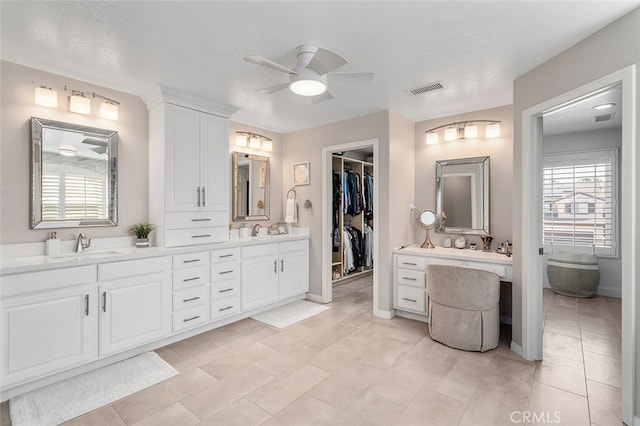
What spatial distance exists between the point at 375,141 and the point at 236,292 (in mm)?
2529

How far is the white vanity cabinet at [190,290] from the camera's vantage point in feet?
10.1

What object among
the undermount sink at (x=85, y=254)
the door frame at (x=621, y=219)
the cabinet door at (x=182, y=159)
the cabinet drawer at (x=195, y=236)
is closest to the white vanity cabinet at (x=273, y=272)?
the cabinet drawer at (x=195, y=236)

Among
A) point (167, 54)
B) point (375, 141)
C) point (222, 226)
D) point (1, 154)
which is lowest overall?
point (222, 226)

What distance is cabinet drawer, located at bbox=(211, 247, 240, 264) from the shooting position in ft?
11.2

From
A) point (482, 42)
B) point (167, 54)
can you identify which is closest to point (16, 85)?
point (167, 54)

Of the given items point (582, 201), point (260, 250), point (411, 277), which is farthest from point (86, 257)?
point (582, 201)

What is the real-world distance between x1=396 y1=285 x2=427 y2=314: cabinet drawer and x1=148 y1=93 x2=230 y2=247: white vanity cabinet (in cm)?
229

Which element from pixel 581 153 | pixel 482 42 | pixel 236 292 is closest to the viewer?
pixel 482 42

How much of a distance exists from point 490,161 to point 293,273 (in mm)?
2969

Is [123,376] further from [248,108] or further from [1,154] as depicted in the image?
[248,108]

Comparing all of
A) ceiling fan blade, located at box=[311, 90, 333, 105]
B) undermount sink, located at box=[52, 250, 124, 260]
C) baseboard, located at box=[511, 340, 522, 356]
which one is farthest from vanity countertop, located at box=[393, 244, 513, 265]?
undermount sink, located at box=[52, 250, 124, 260]

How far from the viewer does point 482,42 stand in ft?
7.50

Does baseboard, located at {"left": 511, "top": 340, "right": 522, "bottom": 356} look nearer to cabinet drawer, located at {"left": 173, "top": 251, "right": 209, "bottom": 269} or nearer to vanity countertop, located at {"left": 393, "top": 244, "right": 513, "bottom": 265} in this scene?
vanity countertop, located at {"left": 393, "top": 244, "right": 513, "bottom": 265}

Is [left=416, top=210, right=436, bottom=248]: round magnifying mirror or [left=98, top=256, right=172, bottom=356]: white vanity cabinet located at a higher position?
[left=416, top=210, right=436, bottom=248]: round magnifying mirror
